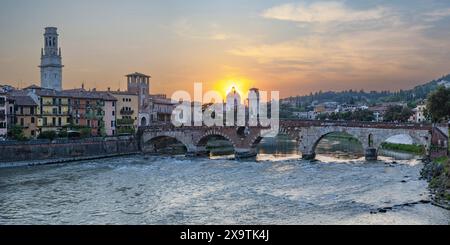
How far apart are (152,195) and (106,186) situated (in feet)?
13.8

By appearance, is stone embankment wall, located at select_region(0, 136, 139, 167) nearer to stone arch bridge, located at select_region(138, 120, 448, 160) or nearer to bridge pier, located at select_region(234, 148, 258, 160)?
stone arch bridge, located at select_region(138, 120, 448, 160)

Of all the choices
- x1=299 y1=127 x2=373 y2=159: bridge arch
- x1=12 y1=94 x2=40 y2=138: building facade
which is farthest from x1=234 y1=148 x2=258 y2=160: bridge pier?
x1=12 y1=94 x2=40 y2=138: building facade

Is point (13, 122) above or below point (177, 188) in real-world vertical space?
above

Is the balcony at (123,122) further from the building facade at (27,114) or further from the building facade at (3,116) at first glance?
the building facade at (3,116)

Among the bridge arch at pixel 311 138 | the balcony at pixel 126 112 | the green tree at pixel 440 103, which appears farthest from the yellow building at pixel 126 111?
the green tree at pixel 440 103

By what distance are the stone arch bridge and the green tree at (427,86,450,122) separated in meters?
5.19

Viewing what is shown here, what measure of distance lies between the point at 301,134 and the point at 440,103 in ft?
40.6

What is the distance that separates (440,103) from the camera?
4334cm

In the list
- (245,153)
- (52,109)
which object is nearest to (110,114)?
(52,109)

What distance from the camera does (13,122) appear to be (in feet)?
142

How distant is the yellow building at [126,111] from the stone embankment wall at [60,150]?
17.4 ft
